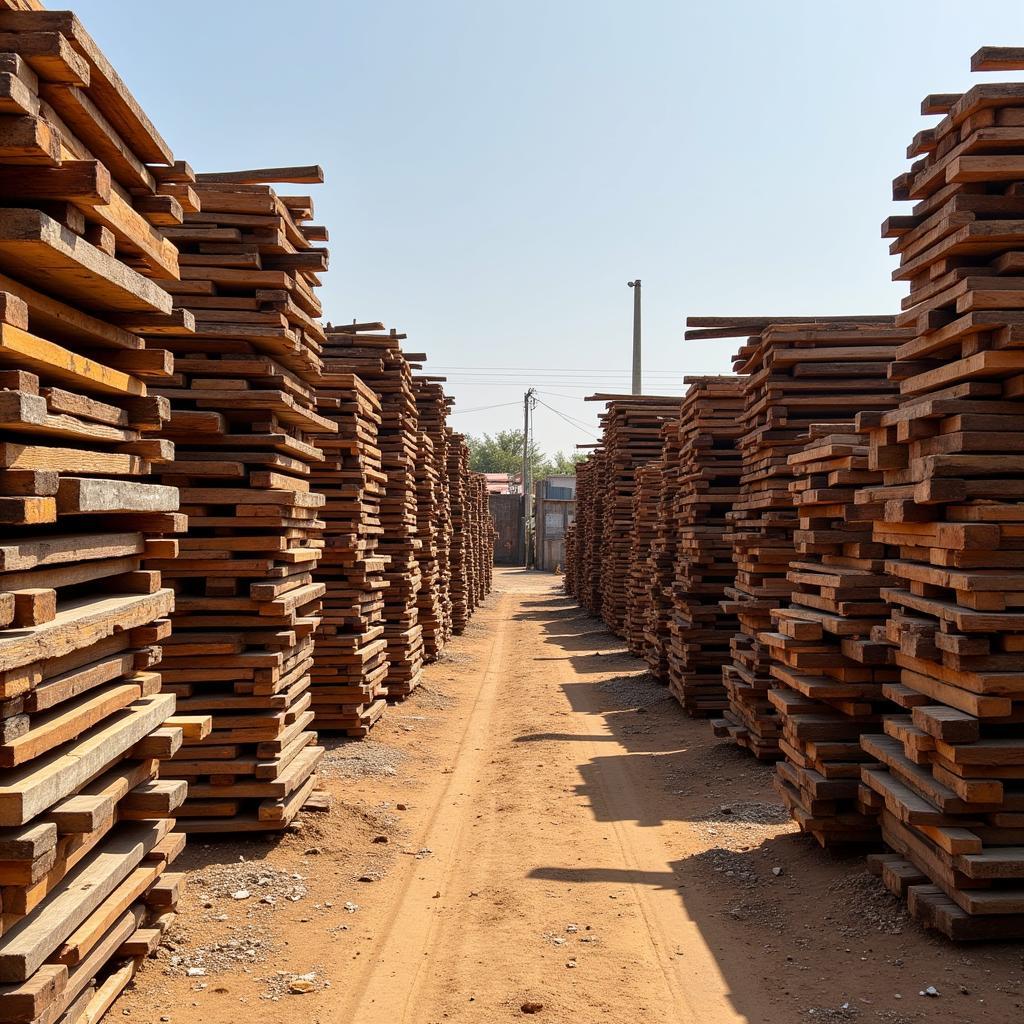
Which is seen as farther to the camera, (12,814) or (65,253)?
(65,253)

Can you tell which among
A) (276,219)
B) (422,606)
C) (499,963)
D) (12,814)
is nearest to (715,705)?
(422,606)

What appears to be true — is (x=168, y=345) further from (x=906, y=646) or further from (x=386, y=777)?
(x=906, y=646)

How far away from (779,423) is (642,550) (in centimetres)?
1008

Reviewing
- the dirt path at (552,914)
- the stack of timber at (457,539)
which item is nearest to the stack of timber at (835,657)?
the dirt path at (552,914)

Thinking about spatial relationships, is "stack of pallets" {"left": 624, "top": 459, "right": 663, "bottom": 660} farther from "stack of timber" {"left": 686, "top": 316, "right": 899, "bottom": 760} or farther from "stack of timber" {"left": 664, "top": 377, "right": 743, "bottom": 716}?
"stack of timber" {"left": 686, "top": 316, "right": 899, "bottom": 760}

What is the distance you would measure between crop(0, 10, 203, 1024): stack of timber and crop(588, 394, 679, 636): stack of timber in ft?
54.2

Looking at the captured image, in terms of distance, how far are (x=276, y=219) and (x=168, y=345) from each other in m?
1.34

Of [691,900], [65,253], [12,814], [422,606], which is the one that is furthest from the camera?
[422,606]

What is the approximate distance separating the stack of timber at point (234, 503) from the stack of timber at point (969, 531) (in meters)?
4.75

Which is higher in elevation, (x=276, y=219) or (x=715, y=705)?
(x=276, y=219)

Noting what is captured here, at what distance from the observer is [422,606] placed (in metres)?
17.7

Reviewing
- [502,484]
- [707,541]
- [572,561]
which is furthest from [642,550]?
[502,484]

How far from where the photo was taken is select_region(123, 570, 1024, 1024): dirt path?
16.9 ft

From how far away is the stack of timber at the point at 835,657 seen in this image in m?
6.98
